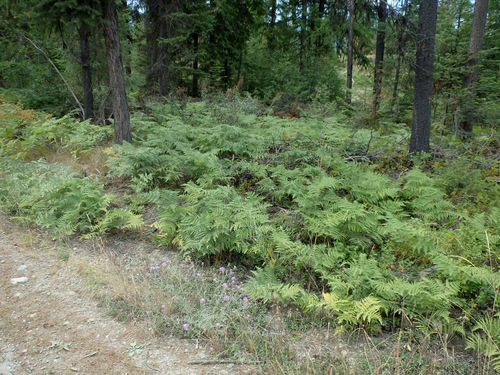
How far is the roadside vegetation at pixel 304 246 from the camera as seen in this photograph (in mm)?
2869

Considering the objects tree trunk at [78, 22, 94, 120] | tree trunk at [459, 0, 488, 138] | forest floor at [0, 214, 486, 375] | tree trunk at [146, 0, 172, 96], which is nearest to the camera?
forest floor at [0, 214, 486, 375]

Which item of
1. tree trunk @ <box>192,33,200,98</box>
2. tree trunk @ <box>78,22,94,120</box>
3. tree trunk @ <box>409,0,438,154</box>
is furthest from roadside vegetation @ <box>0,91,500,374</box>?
tree trunk @ <box>192,33,200,98</box>

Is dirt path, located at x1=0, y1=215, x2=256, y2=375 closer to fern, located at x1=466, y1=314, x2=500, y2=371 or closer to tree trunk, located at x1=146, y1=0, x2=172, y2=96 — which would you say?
fern, located at x1=466, y1=314, x2=500, y2=371

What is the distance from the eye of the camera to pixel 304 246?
12.3ft

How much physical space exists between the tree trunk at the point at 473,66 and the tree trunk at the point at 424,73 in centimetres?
287

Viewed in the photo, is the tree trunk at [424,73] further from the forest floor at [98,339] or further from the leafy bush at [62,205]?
the leafy bush at [62,205]

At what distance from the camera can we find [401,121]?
A: 1158cm

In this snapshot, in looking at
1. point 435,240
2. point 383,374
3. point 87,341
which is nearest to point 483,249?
point 435,240

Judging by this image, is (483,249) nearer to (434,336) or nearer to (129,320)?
(434,336)

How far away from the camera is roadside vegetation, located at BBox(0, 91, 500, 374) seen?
9.41 feet

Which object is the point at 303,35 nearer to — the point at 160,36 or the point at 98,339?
A: the point at 160,36

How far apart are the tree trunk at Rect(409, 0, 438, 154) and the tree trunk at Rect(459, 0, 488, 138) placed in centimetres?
287

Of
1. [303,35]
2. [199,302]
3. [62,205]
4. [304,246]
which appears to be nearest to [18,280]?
[62,205]

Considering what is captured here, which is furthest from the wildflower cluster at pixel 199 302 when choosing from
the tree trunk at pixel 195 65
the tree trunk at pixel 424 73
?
the tree trunk at pixel 195 65
